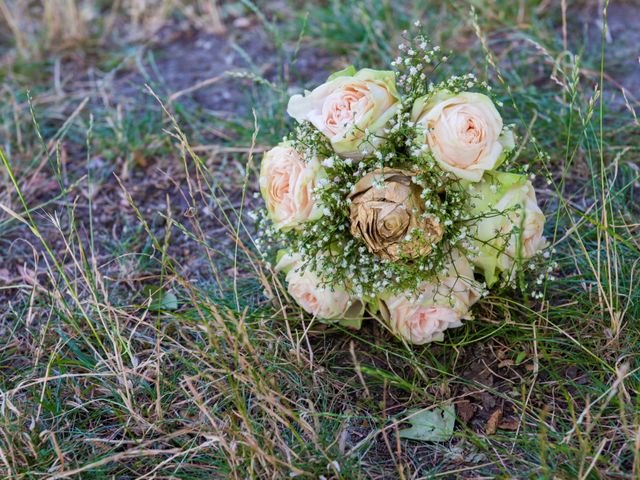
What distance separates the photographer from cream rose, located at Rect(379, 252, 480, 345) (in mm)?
1819

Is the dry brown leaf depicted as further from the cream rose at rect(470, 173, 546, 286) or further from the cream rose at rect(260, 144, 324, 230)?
the cream rose at rect(260, 144, 324, 230)

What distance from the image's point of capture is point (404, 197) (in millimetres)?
1717

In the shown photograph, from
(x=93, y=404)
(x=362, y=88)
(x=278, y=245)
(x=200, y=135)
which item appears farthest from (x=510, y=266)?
(x=200, y=135)

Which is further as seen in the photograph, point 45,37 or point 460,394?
point 45,37

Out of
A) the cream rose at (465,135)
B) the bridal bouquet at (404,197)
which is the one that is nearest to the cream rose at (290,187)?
the bridal bouquet at (404,197)

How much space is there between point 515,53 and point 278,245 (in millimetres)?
1611

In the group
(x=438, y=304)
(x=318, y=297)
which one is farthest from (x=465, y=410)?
(x=318, y=297)

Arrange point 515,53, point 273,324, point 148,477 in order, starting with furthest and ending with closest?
point 515,53 → point 273,324 → point 148,477

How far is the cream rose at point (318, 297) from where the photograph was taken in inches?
74.2

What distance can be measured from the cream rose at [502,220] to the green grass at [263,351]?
0.13 m

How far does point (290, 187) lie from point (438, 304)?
19.1 inches

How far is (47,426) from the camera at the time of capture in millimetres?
1859

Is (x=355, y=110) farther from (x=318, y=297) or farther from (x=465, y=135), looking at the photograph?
(x=318, y=297)

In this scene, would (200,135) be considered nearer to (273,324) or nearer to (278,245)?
(278,245)
